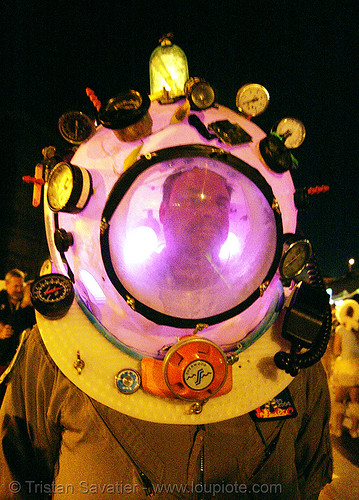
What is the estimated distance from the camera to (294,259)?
3.78 ft

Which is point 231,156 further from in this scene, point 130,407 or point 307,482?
point 307,482

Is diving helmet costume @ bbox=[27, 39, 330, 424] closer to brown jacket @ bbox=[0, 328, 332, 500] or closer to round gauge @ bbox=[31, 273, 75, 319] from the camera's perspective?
round gauge @ bbox=[31, 273, 75, 319]

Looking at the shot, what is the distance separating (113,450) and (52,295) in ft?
2.25

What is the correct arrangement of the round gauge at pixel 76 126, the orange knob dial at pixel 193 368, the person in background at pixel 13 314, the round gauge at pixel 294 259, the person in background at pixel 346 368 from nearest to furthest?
the orange knob dial at pixel 193 368
the round gauge at pixel 294 259
the round gauge at pixel 76 126
the person in background at pixel 13 314
the person in background at pixel 346 368

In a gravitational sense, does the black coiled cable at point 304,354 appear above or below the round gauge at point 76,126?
below

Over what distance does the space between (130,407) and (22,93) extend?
4.79 metres

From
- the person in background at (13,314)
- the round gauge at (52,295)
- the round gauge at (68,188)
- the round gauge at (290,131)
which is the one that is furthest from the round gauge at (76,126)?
the person in background at (13,314)

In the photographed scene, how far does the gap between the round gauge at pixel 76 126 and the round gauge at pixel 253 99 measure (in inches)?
27.8

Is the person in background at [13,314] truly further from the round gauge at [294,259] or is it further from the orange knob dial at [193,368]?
the round gauge at [294,259]

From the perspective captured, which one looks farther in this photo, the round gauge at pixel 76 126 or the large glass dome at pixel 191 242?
the round gauge at pixel 76 126

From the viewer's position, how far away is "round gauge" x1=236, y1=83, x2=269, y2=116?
1282mm

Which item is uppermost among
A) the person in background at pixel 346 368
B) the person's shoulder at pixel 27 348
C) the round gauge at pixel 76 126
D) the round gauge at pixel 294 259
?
the round gauge at pixel 76 126

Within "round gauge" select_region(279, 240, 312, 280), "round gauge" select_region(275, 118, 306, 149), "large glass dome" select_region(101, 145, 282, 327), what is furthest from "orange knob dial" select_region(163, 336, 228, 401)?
"round gauge" select_region(275, 118, 306, 149)

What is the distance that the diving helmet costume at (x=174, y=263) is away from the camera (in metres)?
1.10
